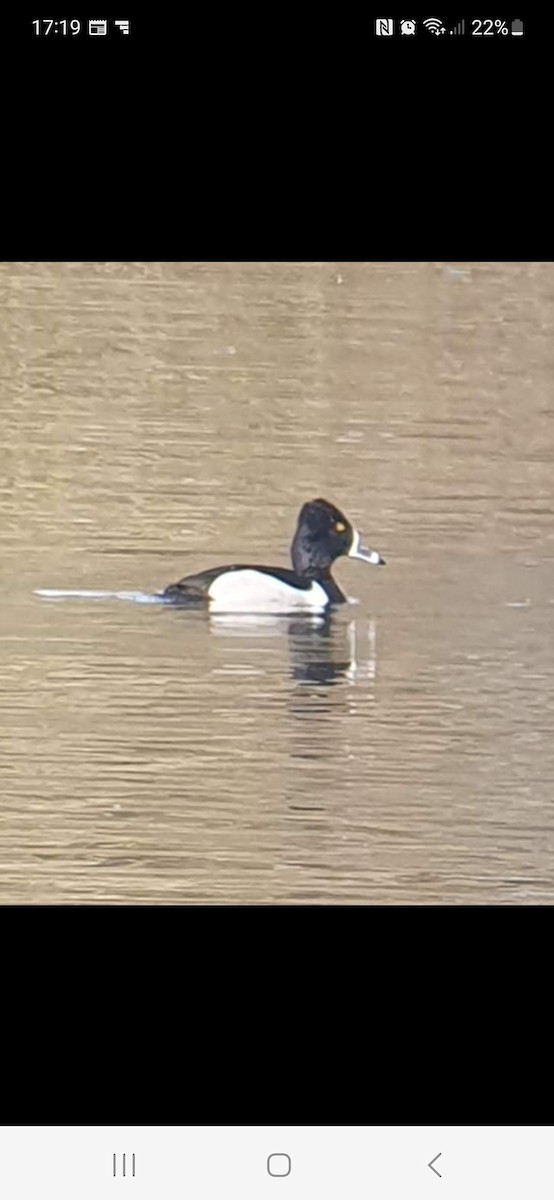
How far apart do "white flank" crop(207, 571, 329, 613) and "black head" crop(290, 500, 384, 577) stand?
0.01 metres

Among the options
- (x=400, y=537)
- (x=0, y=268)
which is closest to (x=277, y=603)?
(x=400, y=537)

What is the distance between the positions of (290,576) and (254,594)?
2 centimetres

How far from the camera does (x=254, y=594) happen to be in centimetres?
57

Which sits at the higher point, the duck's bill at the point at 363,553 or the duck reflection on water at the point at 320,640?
the duck's bill at the point at 363,553

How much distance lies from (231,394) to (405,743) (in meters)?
0.16

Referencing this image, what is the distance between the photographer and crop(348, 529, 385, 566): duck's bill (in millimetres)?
573

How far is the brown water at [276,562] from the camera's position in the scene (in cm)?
55
